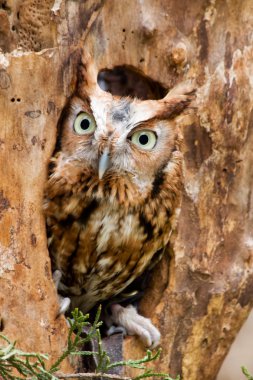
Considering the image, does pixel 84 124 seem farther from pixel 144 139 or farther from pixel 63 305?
pixel 63 305

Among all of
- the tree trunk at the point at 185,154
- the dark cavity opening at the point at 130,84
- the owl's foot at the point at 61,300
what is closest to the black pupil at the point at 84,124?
the tree trunk at the point at 185,154

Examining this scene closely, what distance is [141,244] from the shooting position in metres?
3.55

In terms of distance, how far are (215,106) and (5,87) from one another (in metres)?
1.11

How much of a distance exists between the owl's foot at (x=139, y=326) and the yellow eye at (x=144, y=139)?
0.87m

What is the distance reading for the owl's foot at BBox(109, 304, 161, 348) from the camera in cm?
361

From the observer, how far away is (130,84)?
13.2 feet

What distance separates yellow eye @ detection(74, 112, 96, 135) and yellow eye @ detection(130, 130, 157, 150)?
0.57 ft

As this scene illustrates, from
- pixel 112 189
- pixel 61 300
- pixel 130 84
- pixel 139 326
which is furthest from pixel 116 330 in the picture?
pixel 130 84

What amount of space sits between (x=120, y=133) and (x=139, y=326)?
1.04m

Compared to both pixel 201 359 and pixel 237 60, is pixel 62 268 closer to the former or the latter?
pixel 201 359

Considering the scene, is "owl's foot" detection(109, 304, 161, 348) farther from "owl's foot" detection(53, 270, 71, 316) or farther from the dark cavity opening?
the dark cavity opening

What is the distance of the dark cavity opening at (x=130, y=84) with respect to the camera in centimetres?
369

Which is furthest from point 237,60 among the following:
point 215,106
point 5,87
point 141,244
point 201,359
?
point 201,359

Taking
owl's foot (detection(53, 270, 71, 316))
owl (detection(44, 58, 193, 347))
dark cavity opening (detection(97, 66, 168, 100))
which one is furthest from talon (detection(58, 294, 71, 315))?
dark cavity opening (detection(97, 66, 168, 100))
